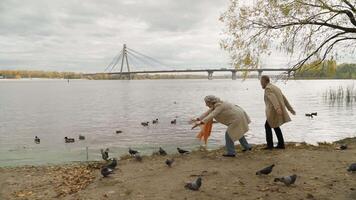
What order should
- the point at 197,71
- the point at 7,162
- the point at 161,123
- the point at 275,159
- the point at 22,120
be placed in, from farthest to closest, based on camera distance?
the point at 197,71 → the point at 22,120 → the point at 161,123 → the point at 7,162 → the point at 275,159

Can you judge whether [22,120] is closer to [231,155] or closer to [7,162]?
[7,162]

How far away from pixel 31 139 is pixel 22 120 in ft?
35.0

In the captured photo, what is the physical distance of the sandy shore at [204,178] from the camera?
265 inches

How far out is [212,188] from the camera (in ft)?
22.9

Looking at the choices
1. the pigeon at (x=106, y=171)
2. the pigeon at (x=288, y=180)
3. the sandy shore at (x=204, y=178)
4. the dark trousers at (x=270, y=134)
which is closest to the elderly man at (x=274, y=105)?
the dark trousers at (x=270, y=134)

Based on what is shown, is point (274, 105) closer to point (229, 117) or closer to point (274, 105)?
point (274, 105)

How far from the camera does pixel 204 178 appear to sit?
752cm

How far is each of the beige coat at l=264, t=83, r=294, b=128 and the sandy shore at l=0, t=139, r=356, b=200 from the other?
760 mm

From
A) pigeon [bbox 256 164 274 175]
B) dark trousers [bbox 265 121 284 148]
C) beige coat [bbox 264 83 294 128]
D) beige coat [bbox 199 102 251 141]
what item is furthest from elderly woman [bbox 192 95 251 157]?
pigeon [bbox 256 164 274 175]

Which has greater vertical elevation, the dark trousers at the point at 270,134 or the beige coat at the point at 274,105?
the beige coat at the point at 274,105

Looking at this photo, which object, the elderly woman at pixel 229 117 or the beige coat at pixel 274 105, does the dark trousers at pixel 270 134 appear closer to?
the beige coat at pixel 274 105

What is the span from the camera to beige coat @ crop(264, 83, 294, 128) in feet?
30.3

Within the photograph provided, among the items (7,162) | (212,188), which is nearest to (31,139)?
(7,162)

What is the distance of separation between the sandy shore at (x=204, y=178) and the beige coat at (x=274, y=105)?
29.9 inches
